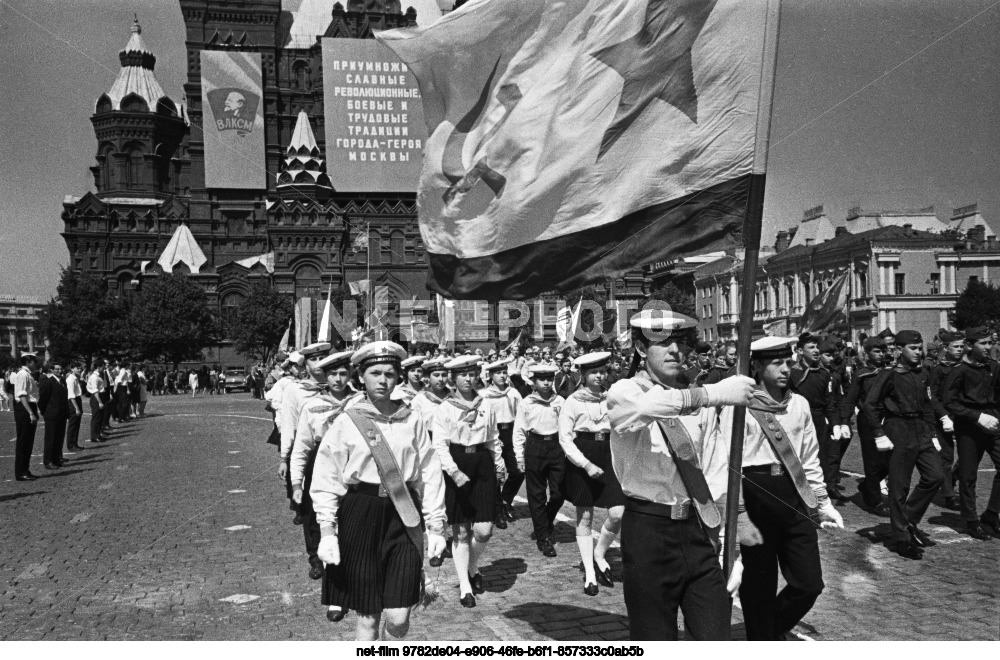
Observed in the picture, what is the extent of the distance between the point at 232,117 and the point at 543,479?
83.0 m

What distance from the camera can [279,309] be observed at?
7538 centimetres

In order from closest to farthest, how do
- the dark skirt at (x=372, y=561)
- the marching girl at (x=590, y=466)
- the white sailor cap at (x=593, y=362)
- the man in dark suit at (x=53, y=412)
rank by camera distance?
the dark skirt at (x=372, y=561)
the marching girl at (x=590, y=466)
the white sailor cap at (x=593, y=362)
the man in dark suit at (x=53, y=412)

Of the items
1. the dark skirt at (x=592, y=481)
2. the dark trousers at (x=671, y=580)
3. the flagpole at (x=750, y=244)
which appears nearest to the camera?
the flagpole at (x=750, y=244)

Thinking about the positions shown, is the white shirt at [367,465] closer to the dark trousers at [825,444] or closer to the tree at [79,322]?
the dark trousers at [825,444]

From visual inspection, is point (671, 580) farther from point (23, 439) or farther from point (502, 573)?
point (23, 439)

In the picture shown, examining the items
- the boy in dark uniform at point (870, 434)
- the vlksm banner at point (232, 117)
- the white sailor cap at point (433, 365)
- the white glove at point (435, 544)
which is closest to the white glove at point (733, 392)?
the white glove at point (435, 544)

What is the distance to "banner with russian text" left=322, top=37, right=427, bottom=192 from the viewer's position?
67938 mm

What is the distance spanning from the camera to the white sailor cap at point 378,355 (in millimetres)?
5426

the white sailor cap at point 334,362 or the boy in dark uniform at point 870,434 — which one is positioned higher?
the white sailor cap at point 334,362

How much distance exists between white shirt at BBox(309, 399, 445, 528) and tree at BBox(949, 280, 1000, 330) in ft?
138

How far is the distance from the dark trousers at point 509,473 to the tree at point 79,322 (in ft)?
221

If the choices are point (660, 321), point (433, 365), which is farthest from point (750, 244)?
point (433, 365)
